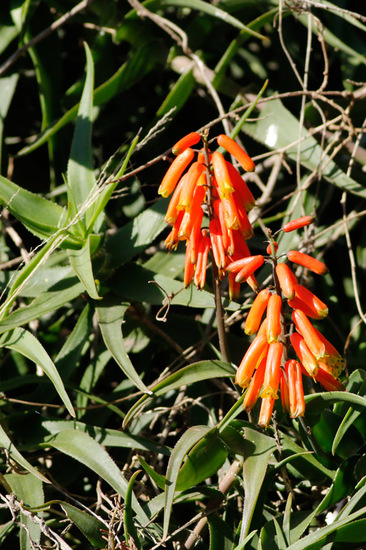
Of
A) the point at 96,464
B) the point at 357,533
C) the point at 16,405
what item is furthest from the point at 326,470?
the point at 16,405

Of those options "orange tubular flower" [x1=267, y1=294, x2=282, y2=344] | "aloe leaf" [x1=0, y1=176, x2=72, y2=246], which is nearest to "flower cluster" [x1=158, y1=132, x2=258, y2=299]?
"orange tubular flower" [x1=267, y1=294, x2=282, y2=344]

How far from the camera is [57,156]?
2627 mm

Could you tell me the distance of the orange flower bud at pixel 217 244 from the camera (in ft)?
5.18

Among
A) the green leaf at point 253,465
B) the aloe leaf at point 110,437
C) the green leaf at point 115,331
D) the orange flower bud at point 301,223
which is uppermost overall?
the orange flower bud at point 301,223

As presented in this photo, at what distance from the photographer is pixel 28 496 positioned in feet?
5.80

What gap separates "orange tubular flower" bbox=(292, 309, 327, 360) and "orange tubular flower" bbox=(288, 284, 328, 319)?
3cm

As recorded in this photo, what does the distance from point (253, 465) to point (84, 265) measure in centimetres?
76

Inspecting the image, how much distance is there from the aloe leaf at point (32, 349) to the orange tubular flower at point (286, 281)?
0.62 metres

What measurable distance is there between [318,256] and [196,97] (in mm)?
938

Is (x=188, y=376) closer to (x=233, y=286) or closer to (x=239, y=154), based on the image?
(x=233, y=286)

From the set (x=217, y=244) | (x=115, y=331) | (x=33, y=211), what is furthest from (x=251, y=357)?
(x=33, y=211)

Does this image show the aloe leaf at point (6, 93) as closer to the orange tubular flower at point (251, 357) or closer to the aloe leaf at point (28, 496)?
the aloe leaf at point (28, 496)

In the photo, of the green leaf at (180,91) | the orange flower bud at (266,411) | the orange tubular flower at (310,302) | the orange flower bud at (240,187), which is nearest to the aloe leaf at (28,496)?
the orange flower bud at (266,411)

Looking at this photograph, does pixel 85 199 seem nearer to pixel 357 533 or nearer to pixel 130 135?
pixel 130 135
